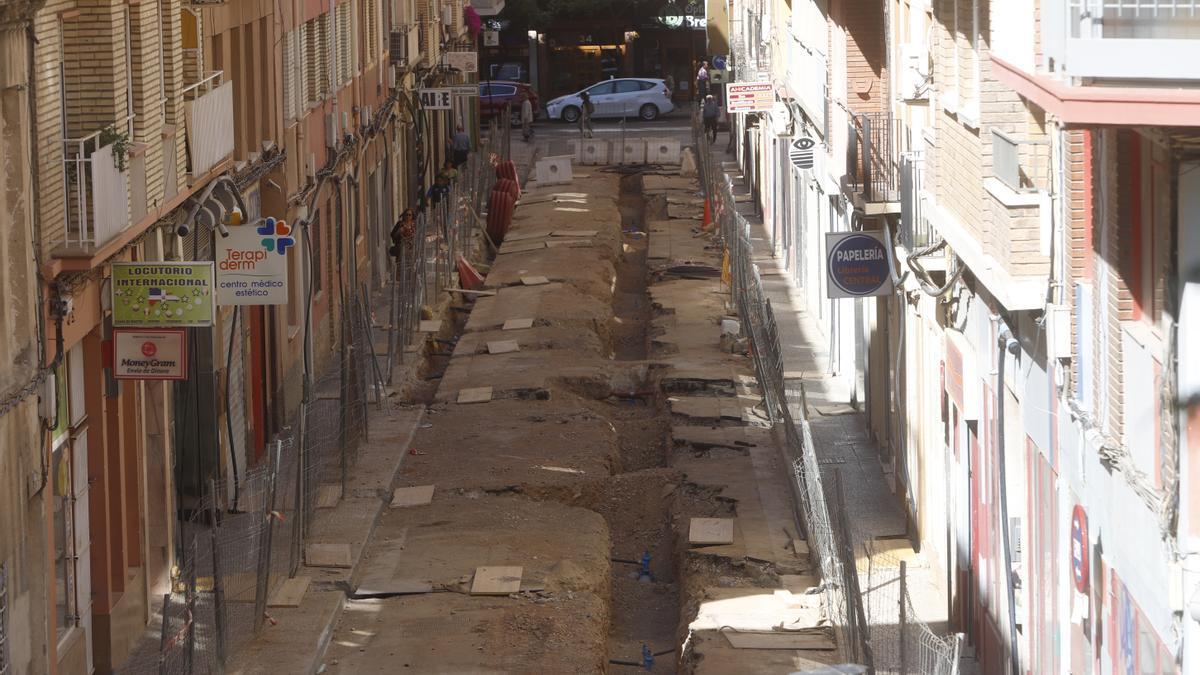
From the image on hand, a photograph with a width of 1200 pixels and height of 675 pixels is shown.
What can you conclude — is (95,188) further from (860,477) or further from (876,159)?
(860,477)

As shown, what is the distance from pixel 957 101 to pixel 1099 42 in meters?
6.54

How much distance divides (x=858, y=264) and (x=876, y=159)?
1190mm

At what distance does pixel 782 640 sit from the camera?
15.0 m

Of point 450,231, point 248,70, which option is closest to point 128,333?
point 248,70

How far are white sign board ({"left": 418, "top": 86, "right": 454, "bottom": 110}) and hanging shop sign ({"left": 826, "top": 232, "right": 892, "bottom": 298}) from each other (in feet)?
64.5

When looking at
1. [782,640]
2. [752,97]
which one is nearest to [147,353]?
[782,640]

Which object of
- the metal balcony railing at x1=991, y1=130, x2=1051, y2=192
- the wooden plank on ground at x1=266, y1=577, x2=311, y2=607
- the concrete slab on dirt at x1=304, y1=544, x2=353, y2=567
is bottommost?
the wooden plank on ground at x1=266, y1=577, x2=311, y2=607

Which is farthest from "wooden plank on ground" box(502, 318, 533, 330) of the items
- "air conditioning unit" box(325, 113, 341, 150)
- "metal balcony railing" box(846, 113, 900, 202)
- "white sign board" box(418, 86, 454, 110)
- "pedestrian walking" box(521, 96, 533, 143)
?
"pedestrian walking" box(521, 96, 533, 143)

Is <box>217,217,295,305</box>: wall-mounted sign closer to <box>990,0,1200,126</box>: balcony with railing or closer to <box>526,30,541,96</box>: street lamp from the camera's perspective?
<box>990,0,1200,126</box>: balcony with railing

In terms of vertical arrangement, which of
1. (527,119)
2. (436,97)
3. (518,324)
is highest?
(436,97)

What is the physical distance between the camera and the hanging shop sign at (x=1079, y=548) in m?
11.1

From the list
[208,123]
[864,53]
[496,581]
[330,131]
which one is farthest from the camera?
[330,131]

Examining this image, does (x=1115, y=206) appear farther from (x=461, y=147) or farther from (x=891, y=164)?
(x=461, y=147)

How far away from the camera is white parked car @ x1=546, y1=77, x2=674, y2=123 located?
58844mm
